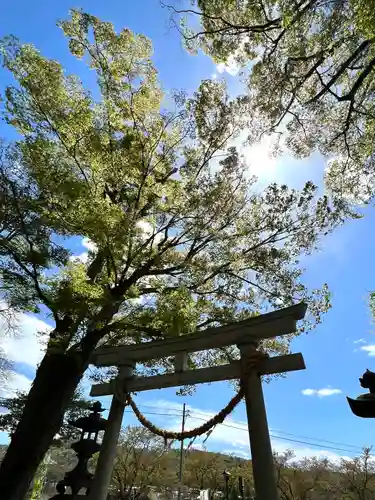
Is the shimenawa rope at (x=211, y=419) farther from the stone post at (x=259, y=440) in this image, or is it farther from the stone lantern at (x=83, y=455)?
the stone lantern at (x=83, y=455)

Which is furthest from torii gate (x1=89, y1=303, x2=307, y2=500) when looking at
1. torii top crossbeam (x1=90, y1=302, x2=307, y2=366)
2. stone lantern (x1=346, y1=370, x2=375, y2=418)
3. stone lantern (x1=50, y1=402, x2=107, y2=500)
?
stone lantern (x1=346, y1=370, x2=375, y2=418)

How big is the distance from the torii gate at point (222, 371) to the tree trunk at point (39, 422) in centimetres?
102

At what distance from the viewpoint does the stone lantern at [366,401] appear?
3227 mm

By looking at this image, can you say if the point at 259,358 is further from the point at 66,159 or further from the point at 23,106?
the point at 23,106

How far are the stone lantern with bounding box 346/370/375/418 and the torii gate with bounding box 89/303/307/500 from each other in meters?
0.59

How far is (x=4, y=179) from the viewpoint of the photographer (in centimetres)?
582

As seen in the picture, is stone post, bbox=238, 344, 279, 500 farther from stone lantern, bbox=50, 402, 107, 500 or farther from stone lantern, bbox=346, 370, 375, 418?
stone lantern, bbox=50, 402, 107, 500

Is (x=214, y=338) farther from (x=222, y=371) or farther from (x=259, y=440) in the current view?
(x=259, y=440)

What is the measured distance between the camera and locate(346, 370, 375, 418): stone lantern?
10.6 feet

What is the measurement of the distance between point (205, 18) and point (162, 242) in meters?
4.29

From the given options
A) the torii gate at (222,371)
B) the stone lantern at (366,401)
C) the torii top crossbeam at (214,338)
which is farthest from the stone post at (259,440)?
the stone lantern at (366,401)

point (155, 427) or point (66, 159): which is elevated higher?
point (66, 159)

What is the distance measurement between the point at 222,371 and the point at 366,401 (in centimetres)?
156

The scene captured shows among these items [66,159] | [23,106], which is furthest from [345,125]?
[23,106]
